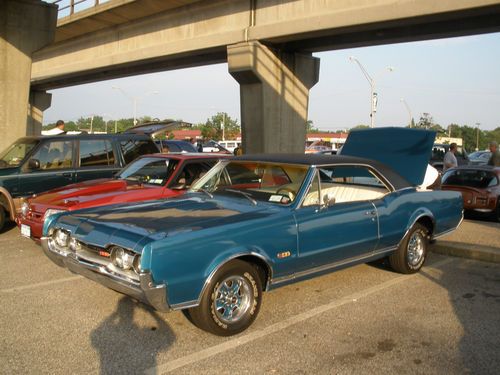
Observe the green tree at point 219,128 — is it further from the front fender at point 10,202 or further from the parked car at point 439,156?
the front fender at point 10,202

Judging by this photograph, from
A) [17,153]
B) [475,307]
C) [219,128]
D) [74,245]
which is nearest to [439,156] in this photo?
[475,307]

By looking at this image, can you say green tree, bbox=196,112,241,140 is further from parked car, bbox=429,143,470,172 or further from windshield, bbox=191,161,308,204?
windshield, bbox=191,161,308,204

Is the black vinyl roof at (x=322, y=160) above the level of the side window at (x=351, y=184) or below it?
above

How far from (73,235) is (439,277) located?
4259 mm

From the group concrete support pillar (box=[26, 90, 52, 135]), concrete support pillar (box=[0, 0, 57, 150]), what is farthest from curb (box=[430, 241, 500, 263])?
concrete support pillar (box=[26, 90, 52, 135])

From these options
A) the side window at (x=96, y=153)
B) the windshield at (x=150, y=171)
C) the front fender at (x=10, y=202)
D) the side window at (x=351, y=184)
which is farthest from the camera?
the side window at (x=96, y=153)

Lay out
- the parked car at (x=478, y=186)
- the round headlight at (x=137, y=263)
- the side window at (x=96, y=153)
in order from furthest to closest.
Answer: the parked car at (x=478, y=186), the side window at (x=96, y=153), the round headlight at (x=137, y=263)

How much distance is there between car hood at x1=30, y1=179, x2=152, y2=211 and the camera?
6545 mm

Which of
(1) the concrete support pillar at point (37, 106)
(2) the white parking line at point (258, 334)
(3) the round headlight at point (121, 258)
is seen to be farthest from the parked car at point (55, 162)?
(1) the concrete support pillar at point (37, 106)

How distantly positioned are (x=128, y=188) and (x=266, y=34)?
9528 millimetres

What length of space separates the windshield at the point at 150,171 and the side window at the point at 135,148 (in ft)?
4.50

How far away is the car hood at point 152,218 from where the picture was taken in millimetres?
3998

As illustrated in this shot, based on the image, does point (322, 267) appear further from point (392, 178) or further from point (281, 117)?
point (281, 117)

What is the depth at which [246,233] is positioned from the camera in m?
4.21
